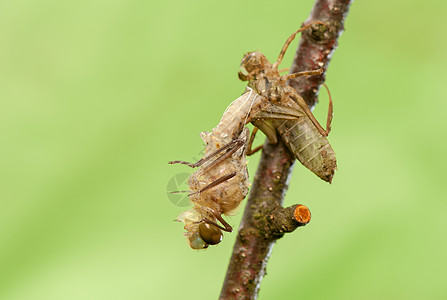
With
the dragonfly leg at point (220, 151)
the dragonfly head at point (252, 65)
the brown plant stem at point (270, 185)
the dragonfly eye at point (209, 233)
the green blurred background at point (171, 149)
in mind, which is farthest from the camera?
the green blurred background at point (171, 149)

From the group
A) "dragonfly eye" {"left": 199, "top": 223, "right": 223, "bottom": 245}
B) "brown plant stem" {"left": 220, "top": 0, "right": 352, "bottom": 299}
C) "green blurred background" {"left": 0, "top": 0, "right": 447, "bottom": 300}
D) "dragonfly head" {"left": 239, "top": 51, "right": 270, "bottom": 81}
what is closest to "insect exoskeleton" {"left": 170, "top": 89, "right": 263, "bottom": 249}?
"dragonfly eye" {"left": 199, "top": 223, "right": 223, "bottom": 245}

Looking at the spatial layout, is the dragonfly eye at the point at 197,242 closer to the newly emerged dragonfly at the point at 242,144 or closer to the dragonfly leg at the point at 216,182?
the newly emerged dragonfly at the point at 242,144

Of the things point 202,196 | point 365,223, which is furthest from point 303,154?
→ point 365,223

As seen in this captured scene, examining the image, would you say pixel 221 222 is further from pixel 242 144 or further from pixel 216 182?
pixel 242 144

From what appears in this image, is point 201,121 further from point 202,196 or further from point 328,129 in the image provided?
point 202,196

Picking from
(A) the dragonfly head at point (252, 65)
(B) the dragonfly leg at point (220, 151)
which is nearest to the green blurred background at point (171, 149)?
(A) the dragonfly head at point (252, 65)

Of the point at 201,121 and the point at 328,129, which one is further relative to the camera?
the point at 201,121
